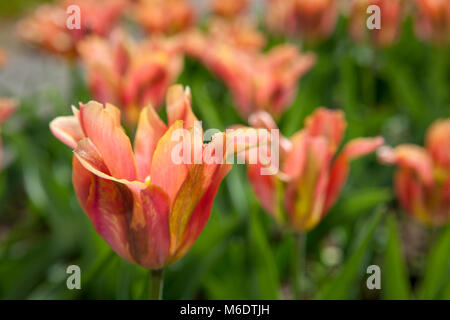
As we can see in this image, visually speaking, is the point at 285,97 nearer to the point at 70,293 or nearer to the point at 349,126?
the point at 349,126

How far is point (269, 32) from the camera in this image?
256 cm

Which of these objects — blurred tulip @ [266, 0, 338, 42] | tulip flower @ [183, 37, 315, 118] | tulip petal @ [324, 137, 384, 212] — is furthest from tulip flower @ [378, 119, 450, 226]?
blurred tulip @ [266, 0, 338, 42]

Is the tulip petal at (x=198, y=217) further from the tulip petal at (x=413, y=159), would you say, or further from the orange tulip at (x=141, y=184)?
the tulip petal at (x=413, y=159)

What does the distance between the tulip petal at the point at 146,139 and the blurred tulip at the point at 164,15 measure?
54.4 inches

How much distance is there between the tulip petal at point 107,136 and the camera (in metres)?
0.57

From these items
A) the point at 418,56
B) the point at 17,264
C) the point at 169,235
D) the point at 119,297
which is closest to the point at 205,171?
the point at 169,235

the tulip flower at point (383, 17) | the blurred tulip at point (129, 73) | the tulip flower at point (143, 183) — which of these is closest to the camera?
the tulip flower at point (143, 183)

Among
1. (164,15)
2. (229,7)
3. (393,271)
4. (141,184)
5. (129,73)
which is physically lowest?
(393,271)

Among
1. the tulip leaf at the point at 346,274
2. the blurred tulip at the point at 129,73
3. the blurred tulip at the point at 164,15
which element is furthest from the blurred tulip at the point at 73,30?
the tulip leaf at the point at 346,274

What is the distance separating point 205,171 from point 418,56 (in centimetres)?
176

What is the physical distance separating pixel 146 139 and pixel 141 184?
0.10m

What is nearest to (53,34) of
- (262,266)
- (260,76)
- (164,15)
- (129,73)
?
(164,15)

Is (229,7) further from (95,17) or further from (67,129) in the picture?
(67,129)

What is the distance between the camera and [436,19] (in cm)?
175
